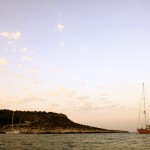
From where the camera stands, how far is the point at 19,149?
44.5 meters

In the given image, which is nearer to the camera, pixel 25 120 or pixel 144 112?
pixel 144 112

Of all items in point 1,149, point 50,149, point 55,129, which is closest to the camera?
point 1,149

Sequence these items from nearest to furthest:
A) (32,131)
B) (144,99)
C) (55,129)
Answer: (144,99)
(32,131)
(55,129)

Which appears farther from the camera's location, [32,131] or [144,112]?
[32,131]

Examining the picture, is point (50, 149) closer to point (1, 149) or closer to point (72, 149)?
point (72, 149)

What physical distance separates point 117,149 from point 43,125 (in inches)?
5866

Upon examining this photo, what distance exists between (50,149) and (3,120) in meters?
155

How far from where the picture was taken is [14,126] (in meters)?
176

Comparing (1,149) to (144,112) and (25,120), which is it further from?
(25,120)

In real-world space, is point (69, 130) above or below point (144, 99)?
below

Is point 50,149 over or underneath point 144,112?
underneath

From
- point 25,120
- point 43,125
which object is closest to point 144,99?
point 43,125

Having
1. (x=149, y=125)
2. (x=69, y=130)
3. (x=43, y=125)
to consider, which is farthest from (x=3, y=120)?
(x=149, y=125)

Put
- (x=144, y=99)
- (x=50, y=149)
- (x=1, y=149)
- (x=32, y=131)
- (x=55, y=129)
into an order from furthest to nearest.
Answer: (x=55, y=129)
(x=32, y=131)
(x=144, y=99)
(x=50, y=149)
(x=1, y=149)
